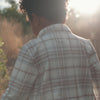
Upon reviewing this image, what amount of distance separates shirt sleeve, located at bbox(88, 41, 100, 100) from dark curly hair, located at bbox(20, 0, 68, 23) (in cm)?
27

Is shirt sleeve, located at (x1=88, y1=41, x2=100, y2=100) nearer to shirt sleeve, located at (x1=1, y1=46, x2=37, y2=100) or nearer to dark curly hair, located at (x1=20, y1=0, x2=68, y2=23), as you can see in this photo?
dark curly hair, located at (x1=20, y1=0, x2=68, y2=23)

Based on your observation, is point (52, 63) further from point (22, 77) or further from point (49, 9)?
point (49, 9)

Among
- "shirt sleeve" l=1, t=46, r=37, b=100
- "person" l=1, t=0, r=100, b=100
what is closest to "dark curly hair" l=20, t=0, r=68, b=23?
"person" l=1, t=0, r=100, b=100

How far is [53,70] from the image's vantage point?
4.40ft

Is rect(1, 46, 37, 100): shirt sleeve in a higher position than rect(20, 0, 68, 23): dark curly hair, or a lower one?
lower

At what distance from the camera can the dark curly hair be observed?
1.41 meters

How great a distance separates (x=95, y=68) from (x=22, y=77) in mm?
474

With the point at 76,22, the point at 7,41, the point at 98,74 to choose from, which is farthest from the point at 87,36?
the point at 98,74

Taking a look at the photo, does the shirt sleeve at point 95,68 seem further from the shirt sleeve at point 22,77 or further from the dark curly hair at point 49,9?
the shirt sleeve at point 22,77

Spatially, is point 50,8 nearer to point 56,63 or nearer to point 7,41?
point 56,63

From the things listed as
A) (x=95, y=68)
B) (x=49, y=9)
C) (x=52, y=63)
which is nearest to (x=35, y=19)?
(x=49, y=9)

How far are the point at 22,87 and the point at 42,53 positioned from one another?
8.5 inches

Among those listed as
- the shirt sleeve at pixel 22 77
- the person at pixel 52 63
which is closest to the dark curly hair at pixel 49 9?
the person at pixel 52 63

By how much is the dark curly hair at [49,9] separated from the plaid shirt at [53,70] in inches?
2.1
